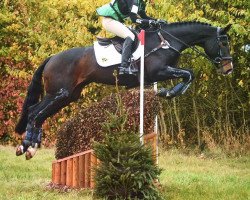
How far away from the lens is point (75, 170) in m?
8.76

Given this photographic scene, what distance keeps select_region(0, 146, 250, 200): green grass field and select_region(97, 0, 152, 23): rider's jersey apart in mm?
2452

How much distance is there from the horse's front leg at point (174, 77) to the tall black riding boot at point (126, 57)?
17.7 inches

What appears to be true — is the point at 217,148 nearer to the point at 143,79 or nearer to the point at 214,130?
the point at 214,130

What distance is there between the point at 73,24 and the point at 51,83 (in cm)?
665

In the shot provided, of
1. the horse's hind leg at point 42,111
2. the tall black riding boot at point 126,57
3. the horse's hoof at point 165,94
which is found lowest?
the horse's hind leg at point 42,111

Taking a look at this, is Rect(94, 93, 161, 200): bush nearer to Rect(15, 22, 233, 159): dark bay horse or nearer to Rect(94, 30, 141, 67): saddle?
Rect(15, 22, 233, 159): dark bay horse

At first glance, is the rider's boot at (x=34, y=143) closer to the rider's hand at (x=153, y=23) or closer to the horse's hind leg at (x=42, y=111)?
the horse's hind leg at (x=42, y=111)

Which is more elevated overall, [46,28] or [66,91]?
[46,28]

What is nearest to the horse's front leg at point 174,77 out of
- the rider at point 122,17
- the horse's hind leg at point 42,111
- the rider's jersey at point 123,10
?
the rider at point 122,17

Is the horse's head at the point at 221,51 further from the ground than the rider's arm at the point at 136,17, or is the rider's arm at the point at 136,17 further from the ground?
the rider's arm at the point at 136,17

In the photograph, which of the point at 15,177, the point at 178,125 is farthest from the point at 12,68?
the point at 15,177

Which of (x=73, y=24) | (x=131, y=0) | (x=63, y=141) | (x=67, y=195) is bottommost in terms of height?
(x=67, y=195)

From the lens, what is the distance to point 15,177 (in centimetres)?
1054

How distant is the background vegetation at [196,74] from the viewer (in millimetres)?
14250
